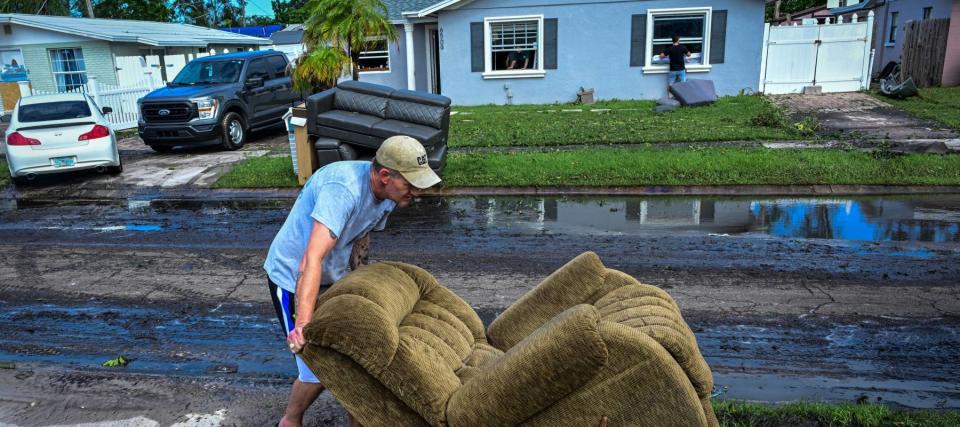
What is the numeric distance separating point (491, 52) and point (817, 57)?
9.28 meters

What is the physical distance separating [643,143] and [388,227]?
253 inches

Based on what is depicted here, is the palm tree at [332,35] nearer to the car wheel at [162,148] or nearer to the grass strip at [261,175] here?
the grass strip at [261,175]

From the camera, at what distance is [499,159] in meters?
12.6

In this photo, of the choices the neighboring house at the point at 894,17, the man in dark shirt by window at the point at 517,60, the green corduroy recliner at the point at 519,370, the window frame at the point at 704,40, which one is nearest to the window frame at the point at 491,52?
the man in dark shirt by window at the point at 517,60

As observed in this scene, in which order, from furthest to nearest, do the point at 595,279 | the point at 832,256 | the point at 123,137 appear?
the point at 123,137, the point at 832,256, the point at 595,279

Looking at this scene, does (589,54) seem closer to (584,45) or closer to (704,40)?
(584,45)

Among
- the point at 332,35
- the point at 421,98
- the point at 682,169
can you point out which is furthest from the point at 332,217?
the point at 332,35

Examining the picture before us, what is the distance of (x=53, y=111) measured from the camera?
13250 millimetres

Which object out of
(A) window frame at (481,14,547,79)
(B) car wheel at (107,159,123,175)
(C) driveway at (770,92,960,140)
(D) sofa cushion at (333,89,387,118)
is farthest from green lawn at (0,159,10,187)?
(C) driveway at (770,92,960,140)

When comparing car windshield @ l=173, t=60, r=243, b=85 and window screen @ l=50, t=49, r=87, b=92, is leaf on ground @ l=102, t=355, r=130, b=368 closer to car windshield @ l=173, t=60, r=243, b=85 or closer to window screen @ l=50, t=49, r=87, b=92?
→ car windshield @ l=173, t=60, r=243, b=85

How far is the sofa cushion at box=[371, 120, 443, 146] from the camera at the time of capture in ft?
35.6

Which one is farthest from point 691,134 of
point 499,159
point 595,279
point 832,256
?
point 595,279

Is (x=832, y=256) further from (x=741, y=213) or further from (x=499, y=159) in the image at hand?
(x=499, y=159)

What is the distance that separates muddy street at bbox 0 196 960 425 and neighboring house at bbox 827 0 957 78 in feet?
57.3
